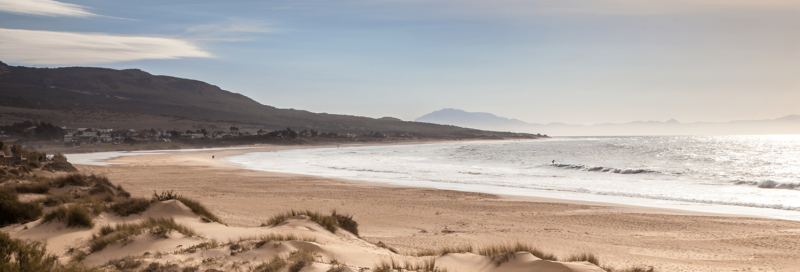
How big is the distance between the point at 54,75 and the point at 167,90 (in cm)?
3811

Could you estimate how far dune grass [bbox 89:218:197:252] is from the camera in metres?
7.05

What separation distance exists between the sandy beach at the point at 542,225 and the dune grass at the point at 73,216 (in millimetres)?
2841

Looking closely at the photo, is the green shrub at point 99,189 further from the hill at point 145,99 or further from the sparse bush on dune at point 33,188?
the hill at point 145,99

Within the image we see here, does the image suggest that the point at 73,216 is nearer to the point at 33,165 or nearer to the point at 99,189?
the point at 99,189

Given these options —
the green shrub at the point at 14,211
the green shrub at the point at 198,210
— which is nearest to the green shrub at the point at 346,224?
the green shrub at the point at 198,210

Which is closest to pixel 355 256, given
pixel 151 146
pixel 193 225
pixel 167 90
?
pixel 193 225

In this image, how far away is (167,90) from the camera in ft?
613

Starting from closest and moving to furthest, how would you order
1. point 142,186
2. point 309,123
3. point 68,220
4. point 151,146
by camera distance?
1. point 68,220
2. point 142,186
3. point 151,146
4. point 309,123

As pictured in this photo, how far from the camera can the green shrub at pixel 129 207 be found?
9.66 m

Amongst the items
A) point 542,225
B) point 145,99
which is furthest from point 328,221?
point 145,99

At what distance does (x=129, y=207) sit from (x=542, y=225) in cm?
946

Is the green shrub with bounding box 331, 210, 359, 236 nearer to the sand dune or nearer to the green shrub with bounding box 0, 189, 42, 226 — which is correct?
the sand dune

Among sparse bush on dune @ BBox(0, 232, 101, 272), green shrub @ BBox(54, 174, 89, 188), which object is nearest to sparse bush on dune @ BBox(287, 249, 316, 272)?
sparse bush on dune @ BBox(0, 232, 101, 272)

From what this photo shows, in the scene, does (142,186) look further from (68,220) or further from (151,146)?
(151,146)
